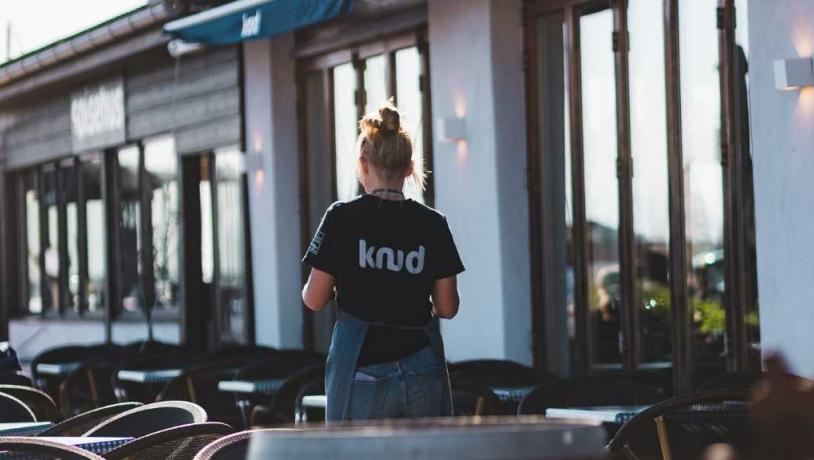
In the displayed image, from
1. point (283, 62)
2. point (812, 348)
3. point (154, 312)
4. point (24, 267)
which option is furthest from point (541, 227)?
point (24, 267)

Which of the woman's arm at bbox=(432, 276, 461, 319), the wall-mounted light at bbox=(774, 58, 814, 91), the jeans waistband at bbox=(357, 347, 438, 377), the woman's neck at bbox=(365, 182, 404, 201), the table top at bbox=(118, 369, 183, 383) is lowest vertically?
the table top at bbox=(118, 369, 183, 383)

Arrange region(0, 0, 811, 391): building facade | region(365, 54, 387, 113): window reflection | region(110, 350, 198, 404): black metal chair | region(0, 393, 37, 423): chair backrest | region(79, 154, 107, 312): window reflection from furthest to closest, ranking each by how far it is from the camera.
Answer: region(79, 154, 107, 312): window reflection < region(365, 54, 387, 113): window reflection < region(110, 350, 198, 404): black metal chair < region(0, 0, 811, 391): building facade < region(0, 393, 37, 423): chair backrest

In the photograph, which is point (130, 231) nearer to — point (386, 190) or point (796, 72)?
point (796, 72)

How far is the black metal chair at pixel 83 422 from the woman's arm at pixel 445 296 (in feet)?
4.94

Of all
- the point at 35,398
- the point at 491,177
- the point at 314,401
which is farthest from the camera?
the point at 491,177

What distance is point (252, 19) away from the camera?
9445mm

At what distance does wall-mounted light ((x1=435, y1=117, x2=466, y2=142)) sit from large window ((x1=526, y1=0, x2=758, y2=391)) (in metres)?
0.43

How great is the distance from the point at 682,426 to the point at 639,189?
353 cm

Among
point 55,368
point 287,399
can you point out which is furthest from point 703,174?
point 55,368

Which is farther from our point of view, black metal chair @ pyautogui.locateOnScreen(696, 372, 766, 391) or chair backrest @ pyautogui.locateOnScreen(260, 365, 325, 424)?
chair backrest @ pyautogui.locateOnScreen(260, 365, 325, 424)

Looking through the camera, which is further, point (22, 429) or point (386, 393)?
point (22, 429)

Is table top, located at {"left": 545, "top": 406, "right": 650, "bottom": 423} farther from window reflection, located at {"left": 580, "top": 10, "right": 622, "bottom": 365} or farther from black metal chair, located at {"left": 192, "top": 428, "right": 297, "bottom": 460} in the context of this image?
window reflection, located at {"left": 580, "top": 10, "right": 622, "bottom": 365}

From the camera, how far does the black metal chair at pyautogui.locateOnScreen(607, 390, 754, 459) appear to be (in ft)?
14.1

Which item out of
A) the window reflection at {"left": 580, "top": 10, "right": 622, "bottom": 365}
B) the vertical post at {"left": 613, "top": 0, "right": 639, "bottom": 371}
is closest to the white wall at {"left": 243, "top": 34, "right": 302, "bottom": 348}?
the window reflection at {"left": 580, "top": 10, "right": 622, "bottom": 365}
